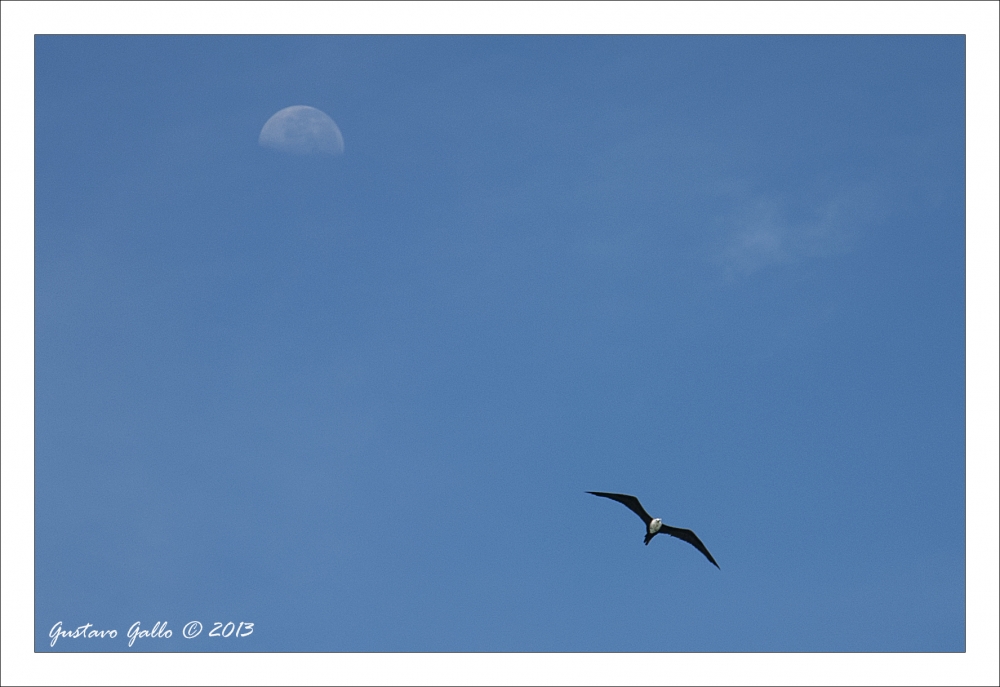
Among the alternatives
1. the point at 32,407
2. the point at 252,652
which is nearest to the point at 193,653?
the point at 252,652

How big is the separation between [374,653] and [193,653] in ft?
19.7

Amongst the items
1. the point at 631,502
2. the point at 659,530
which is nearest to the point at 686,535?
the point at 659,530

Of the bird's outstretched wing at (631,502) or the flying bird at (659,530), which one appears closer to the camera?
the bird's outstretched wing at (631,502)

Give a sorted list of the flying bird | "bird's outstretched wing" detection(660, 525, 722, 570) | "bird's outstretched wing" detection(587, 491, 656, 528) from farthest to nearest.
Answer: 1. "bird's outstretched wing" detection(660, 525, 722, 570)
2. the flying bird
3. "bird's outstretched wing" detection(587, 491, 656, 528)

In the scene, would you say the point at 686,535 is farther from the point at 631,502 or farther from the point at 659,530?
the point at 631,502

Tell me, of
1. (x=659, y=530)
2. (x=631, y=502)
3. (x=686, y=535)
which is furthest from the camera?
(x=686, y=535)

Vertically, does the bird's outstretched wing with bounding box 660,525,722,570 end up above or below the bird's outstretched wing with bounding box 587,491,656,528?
below

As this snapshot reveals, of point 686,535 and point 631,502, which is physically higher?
point 631,502

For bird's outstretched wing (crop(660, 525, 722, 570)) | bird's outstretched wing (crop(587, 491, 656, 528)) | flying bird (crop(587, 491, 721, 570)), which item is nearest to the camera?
bird's outstretched wing (crop(587, 491, 656, 528))

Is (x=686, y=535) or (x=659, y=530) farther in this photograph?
(x=686, y=535)

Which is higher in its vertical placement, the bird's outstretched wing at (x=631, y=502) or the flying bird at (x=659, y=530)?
the bird's outstretched wing at (x=631, y=502)

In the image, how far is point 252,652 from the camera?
34.2m

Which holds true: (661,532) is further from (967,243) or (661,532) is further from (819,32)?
(819,32)

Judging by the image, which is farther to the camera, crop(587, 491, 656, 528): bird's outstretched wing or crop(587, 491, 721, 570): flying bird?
crop(587, 491, 721, 570): flying bird
